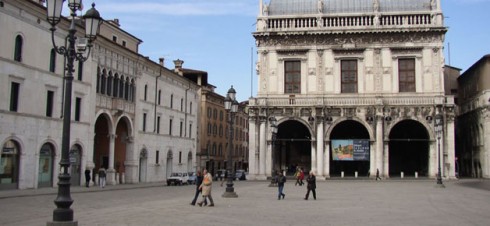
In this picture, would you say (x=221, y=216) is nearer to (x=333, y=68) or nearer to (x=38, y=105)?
(x=38, y=105)

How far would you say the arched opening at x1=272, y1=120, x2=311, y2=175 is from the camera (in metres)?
63.0

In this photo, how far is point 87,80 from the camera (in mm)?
42156

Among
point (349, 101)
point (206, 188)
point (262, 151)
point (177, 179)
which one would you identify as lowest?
point (177, 179)

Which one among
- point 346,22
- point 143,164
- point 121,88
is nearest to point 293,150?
point 346,22

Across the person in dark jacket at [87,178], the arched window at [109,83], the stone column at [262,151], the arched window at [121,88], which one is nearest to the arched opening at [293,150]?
the stone column at [262,151]

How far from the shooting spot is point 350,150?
2206 inches

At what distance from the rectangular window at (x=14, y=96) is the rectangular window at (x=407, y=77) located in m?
38.3

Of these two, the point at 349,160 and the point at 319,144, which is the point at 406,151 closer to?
the point at 349,160

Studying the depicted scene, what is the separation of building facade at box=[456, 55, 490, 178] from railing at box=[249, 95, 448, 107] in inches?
254

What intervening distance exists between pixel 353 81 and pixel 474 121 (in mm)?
16262

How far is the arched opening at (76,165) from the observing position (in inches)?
1604

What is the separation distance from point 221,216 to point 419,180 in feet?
132

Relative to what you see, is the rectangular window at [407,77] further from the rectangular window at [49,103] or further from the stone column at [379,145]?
the rectangular window at [49,103]

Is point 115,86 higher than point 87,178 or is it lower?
higher
